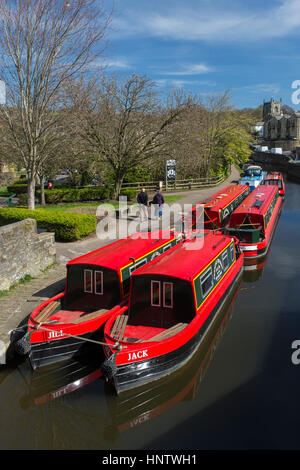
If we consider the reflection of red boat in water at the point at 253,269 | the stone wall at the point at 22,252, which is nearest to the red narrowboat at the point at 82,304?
the stone wall at the point at 22,252

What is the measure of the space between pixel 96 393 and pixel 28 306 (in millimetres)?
3753

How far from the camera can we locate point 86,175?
33219mm

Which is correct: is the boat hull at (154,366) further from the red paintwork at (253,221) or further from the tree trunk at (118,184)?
the tree trunk at (118,184)

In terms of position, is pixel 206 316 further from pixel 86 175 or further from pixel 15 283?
pixel 86 175

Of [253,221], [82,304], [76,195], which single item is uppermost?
[76,195]

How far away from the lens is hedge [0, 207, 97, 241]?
1692cm

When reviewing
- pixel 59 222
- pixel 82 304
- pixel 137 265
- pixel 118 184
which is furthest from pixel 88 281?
pixel 118 184

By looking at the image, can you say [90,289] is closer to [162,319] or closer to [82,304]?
[82,304]

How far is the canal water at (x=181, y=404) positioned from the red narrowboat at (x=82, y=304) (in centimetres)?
57

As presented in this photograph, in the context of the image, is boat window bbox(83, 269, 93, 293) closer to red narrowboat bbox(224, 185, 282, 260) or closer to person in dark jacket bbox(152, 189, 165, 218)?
red narrowboat bbox(224, 185, 282, 260)

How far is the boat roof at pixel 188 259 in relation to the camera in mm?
9477

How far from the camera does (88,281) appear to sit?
33.7ft

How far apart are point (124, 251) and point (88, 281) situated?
1603mm

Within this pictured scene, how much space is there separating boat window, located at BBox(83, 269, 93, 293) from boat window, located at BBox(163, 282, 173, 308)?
2.15 m
